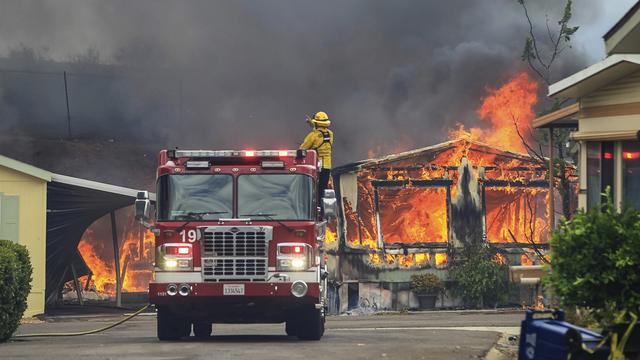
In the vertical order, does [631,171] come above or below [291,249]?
above

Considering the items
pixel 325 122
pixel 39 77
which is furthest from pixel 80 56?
pixel 325 122

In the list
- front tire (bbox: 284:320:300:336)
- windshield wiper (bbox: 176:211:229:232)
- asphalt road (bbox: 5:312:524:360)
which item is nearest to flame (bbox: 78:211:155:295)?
asphalt road (bbox: 5:312:524:360)

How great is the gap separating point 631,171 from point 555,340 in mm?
7820

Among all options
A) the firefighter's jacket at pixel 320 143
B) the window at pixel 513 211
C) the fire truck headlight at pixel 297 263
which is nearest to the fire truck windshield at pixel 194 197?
the fire truck headlight at pixel 297 263

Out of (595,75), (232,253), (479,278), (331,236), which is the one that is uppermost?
(595,75)

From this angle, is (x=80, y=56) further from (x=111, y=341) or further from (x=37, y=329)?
(x=111, y=341)

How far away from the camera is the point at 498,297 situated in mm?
32281

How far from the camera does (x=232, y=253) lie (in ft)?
50.9

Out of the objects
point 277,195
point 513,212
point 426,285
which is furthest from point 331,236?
point 277,195

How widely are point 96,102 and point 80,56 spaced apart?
2.41 meters

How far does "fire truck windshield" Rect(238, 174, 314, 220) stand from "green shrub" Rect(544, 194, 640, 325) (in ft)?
20.8

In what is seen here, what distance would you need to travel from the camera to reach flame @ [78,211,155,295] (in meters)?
34.6

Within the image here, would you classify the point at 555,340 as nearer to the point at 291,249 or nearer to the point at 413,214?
the point at 291,249

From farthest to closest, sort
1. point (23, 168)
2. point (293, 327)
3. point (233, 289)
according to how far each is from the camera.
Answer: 1. point (23, 168)
2. point (293, 327)
3. point (233, 289)
